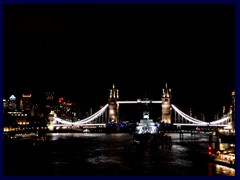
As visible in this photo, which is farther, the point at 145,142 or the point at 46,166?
the point at 145,142

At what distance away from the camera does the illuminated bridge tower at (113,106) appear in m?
80.1

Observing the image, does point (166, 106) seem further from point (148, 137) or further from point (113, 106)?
point (148, 137)

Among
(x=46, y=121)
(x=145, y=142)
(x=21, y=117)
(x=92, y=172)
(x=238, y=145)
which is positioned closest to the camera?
(x=238, y=145)

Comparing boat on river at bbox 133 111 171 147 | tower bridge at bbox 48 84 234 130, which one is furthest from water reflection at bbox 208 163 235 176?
tower bridge at bbox 48 84 234 130

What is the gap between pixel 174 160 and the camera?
23469mm

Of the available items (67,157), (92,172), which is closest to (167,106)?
(67,157)

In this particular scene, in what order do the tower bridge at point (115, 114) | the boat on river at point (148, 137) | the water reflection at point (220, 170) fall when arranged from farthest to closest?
the tower bridge at point (115, 114) < the boat on river at point (148, 137) < the water reflection at point (220, 170)

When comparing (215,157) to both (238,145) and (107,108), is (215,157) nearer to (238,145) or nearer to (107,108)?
(238,145)

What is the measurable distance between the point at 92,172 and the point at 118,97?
6959 cm

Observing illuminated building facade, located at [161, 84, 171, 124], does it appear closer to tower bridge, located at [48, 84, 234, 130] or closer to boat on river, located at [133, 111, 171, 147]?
tower bridge, located at [48, 84, 234, 130]

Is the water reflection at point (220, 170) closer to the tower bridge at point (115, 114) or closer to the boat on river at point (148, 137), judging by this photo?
the boat on river at point (148, 137)

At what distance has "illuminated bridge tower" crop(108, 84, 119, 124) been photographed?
80125 millimetres

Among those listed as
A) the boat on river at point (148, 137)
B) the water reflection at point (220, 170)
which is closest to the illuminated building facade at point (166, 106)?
the boat on river at point (148, 137)

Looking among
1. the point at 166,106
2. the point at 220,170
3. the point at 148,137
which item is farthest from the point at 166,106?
the point at 220,170
